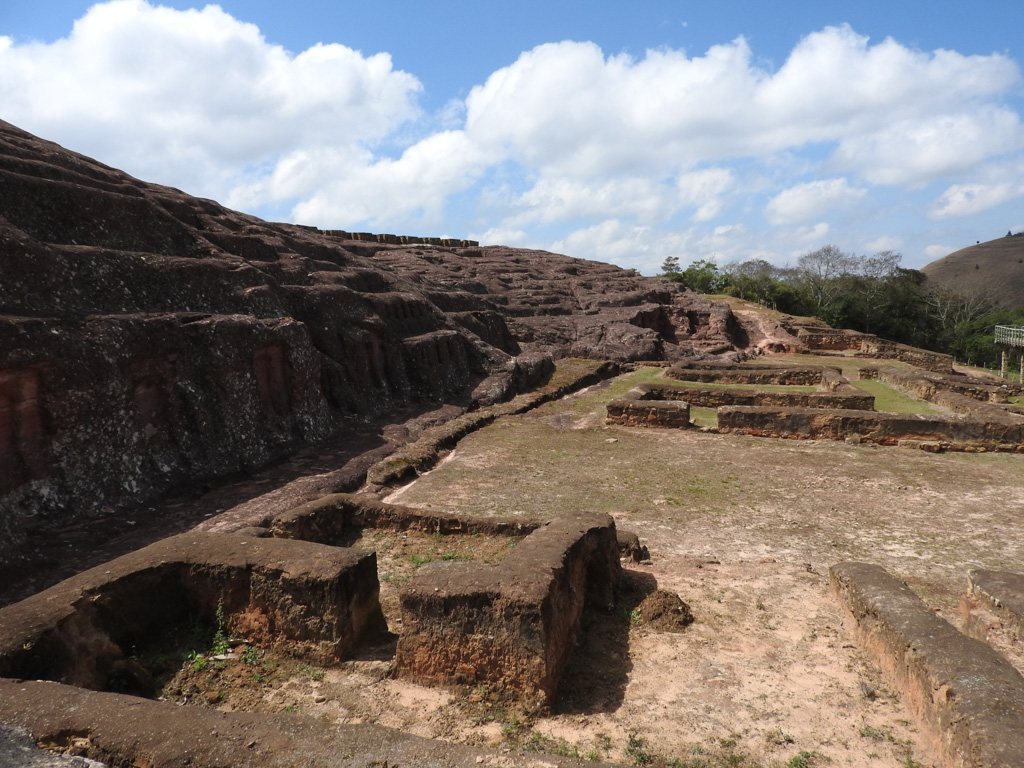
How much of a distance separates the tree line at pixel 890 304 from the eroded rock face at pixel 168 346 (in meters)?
37.4

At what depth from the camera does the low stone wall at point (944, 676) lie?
3553 mm

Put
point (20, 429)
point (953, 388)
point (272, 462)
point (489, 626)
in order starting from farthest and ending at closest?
point (953, 388) → point (272, 462) → point (20, 429) → point (489, 626)

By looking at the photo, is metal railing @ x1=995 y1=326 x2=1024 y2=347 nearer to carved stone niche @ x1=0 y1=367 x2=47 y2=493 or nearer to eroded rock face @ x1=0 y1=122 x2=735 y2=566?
eroded rock face @ x1=0 y1=122 x2=735 y2=566

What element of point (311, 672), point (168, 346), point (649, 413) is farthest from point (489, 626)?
point (649, 413)

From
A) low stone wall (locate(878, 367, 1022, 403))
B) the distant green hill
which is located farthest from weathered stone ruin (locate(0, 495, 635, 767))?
the distant green hill

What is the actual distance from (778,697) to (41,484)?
28.0ft

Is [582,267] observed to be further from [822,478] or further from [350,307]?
[822,478]

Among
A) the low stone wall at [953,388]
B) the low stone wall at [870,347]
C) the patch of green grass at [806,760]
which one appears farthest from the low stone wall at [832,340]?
the patch of green grass at [806,760]

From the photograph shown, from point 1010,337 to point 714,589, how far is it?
34.7 metres

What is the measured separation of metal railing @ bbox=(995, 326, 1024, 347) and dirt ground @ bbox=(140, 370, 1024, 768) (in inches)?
996

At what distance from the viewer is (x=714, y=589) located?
651cm

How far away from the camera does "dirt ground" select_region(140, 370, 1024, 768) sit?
423 cm

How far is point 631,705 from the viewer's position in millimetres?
4531

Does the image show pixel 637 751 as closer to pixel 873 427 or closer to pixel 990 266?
pixel 873 427
